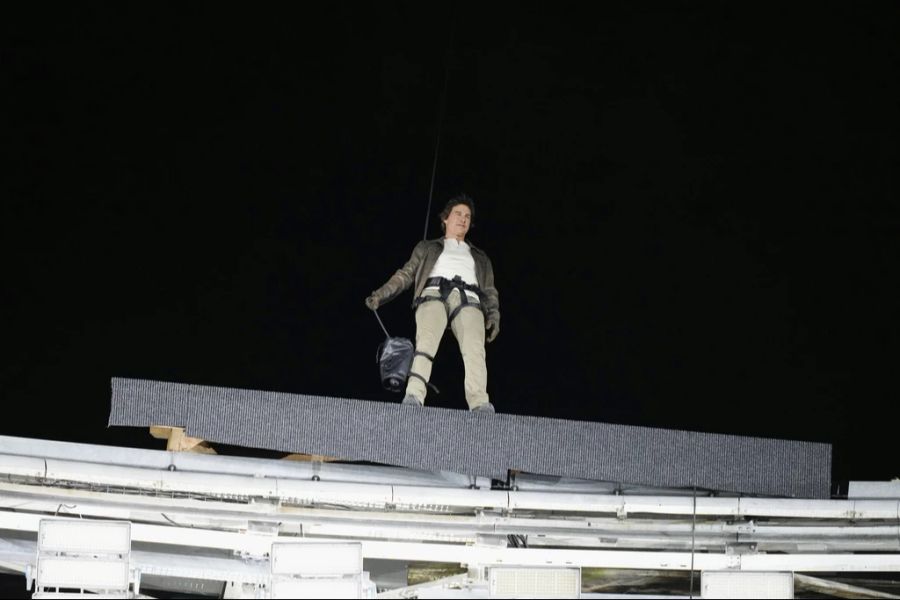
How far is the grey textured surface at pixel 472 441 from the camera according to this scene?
4.66 meters

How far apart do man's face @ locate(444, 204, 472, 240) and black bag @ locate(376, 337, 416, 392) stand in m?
0.64

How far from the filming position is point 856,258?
6449 millimetres


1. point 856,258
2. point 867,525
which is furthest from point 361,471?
point 856,258

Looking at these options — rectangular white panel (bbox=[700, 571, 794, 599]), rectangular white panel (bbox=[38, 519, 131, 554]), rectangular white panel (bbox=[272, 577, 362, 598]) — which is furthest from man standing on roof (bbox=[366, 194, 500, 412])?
Answer: rectangular white panel (bbox=[38, 519, 131, 554])

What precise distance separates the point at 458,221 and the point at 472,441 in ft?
4.18

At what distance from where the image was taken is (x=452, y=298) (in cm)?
547

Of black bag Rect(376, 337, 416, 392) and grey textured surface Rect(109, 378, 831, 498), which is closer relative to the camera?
grey textured surface Rect(109, 378, 831, 498)

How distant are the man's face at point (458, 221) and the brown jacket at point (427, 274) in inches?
2.7

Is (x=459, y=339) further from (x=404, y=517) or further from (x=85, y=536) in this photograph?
(x=85, y=536)

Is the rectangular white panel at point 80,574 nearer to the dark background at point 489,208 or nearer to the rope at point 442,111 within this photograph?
the dark background at point 489,208

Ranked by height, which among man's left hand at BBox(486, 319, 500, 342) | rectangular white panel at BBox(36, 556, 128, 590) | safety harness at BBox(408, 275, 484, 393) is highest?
safety harness at BBox(408, 275, 484, 393)

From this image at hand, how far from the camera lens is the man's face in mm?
5672

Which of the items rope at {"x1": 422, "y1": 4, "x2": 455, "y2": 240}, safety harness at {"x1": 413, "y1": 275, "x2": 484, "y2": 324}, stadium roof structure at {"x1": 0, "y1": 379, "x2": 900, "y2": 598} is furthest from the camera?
rope at {"x1": 422, "y1": 4, "x2": 455, "y2": 240}

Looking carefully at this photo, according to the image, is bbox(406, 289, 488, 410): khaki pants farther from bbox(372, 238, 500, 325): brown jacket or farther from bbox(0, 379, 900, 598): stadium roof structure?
bbox(0, 379, 900, 598): stadium roof structure
